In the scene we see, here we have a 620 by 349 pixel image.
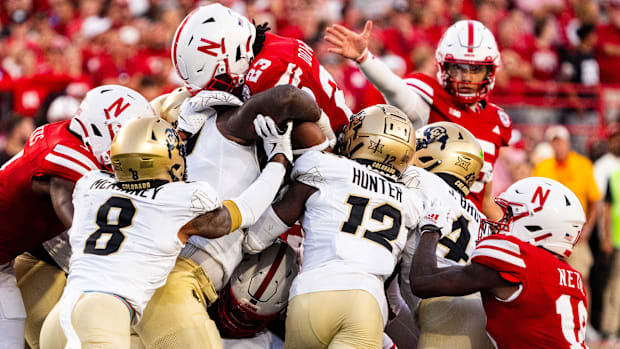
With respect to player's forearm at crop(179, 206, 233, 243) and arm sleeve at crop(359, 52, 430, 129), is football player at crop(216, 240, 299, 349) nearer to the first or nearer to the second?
player's forearm at crop(179, 206, 233, 243)

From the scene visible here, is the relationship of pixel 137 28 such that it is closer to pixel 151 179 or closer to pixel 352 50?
pixel 352 50

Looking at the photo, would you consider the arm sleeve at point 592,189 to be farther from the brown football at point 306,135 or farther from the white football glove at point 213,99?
the white football glove at point 213,99

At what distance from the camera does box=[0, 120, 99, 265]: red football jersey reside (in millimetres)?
4824

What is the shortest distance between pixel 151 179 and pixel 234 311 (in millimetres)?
1045

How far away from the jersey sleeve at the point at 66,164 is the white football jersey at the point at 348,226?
4.29 ft

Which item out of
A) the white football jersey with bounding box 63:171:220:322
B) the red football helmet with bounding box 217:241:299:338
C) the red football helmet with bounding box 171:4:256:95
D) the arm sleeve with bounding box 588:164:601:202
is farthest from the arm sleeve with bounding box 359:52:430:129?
the arm sleeve with bounding box 588:164:601:202

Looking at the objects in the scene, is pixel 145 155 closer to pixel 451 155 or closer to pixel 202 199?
pixel 202 199

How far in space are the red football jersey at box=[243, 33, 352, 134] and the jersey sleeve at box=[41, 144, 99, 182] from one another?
104 centimetres

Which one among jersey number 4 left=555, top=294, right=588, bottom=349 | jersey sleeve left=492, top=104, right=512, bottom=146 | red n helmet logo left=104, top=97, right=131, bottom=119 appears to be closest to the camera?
jersey number 4 left=555, top=294, right=588, bottom=349

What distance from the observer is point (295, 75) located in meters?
4.88

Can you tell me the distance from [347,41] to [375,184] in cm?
167

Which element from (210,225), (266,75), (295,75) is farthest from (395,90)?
(210,225)

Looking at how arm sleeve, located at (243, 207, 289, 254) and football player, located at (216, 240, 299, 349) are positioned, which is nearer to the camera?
arm sleeve, located at (243, 207, 289, 254)

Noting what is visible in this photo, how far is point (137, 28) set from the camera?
11828 millimetres
